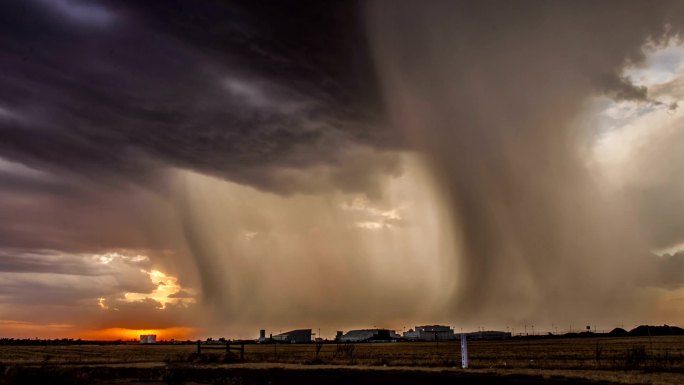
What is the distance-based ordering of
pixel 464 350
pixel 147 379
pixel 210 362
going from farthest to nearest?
1. pixel 210 362
2. pixel 464 350
3. pixel 147 379

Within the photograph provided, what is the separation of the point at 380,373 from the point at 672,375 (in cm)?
2304

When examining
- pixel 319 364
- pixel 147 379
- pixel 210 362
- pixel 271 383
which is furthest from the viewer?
pixel 210 362

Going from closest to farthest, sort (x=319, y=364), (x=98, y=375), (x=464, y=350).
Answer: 1. (x=98, y=375)
2. (x=464, y=350)
3. (x=319, y=364)

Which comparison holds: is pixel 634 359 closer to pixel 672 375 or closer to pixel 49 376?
pixel 672 375

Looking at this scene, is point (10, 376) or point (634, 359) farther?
point (634, 359)

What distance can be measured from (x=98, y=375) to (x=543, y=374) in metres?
36.9

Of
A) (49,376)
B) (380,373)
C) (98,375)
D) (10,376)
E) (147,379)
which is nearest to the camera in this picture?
(10,376)

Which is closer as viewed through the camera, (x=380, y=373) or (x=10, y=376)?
(x=10, y=376)

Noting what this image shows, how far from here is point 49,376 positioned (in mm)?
31031

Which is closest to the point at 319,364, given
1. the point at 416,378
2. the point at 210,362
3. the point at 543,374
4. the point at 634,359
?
the point at 210,362

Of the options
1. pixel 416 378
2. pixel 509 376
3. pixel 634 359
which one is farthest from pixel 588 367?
pixel 416 378

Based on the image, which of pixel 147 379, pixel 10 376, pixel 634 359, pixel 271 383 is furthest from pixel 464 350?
pixel 10 376

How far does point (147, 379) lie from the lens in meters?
41.6

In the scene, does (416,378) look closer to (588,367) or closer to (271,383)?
(271,383)
